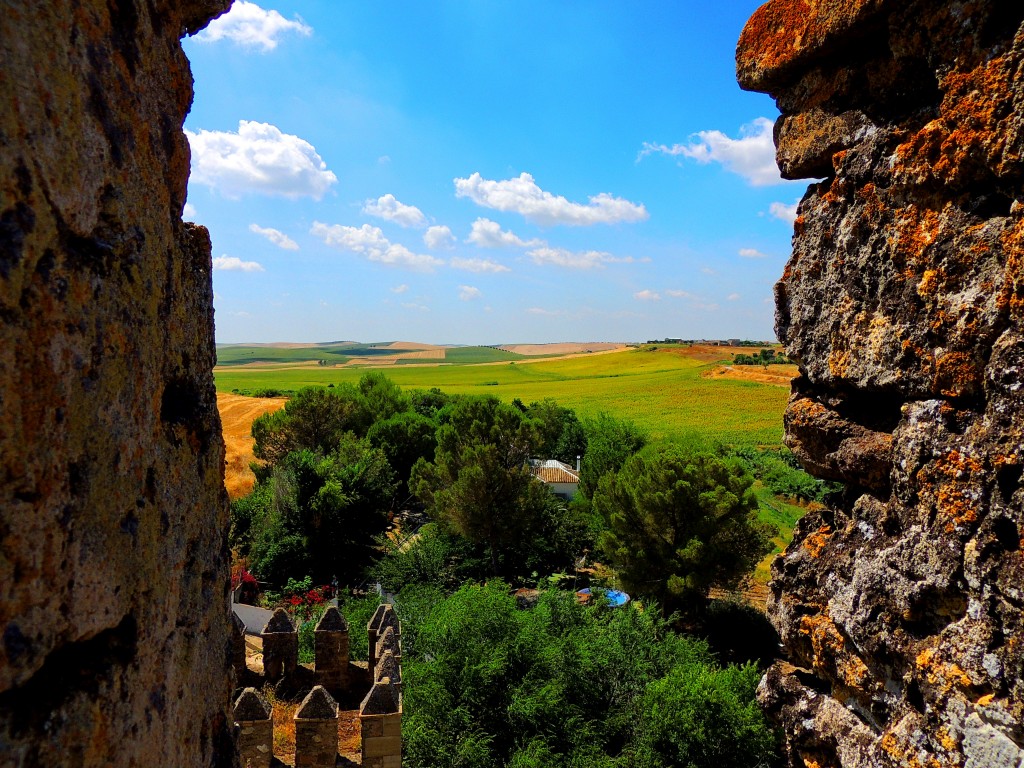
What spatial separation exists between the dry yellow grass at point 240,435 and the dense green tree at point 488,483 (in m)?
13.9

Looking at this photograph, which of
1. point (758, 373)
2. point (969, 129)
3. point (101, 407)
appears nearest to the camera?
point (101, 407)

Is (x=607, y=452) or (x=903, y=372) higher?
(x=903, y=372)

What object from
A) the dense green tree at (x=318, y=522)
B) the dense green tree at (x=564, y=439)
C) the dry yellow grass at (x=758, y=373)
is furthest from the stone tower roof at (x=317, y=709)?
the dry yellow grass at (x=758, y=373)

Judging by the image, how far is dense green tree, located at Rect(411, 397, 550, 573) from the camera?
27453mm

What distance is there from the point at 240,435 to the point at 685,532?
167ft

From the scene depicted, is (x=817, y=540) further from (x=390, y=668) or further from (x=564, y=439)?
(x=564, y=439)

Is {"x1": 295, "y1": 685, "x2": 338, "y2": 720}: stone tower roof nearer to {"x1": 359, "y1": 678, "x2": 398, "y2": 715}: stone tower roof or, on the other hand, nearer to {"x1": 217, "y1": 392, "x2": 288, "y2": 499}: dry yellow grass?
{"x1": 359, "y1": 678, "x2": 398, "y2": 715}: stone tower roof

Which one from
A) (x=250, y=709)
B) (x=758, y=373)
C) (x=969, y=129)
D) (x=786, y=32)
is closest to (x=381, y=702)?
(x=250, y=709)

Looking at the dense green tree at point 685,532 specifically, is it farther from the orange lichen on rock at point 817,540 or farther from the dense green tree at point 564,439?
the dense green tree at point 564,439

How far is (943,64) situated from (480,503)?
80.8 ft

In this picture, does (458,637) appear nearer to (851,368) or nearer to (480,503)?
(851,368)

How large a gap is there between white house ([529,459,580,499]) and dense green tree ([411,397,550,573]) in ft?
29.3

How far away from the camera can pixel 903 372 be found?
15.1 ft

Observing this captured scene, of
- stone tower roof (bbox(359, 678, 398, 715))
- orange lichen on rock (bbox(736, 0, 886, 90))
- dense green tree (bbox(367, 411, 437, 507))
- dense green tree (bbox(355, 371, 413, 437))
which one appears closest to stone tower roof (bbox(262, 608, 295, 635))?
stone tower roof (bbox(359, 678, 398, 715))
